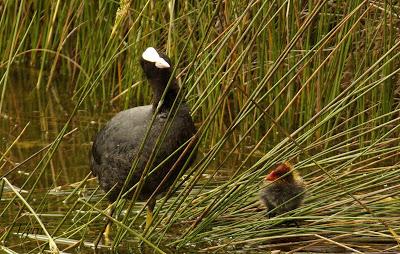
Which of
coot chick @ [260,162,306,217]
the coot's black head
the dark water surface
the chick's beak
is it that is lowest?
the dark water surface

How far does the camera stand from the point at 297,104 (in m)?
6.78

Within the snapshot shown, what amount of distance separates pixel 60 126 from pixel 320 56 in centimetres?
215

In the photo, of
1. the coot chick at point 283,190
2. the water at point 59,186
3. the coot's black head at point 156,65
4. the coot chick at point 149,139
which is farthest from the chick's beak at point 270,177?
the coot's black head at point 156,65

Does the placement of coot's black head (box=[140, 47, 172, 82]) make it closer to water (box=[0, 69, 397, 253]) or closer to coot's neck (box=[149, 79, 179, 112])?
coot's neck (box=[149, 79, 179, 112])

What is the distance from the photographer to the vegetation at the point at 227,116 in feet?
14.8

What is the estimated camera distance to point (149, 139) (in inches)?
195

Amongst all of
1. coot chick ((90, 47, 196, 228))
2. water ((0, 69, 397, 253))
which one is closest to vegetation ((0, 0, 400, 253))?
water ((0, 69, 397, 253))

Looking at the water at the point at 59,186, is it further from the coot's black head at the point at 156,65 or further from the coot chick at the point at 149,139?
the coot's black head at the point at 156,65

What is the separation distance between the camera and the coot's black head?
16.4ft

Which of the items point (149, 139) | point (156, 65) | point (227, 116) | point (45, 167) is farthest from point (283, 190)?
point (227, 116)

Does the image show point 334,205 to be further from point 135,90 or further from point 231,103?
point 135,90

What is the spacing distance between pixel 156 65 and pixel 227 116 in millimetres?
2337

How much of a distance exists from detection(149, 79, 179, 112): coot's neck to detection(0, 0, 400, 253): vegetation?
0.14 meters

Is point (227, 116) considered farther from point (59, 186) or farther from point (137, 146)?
point (137, 146)
